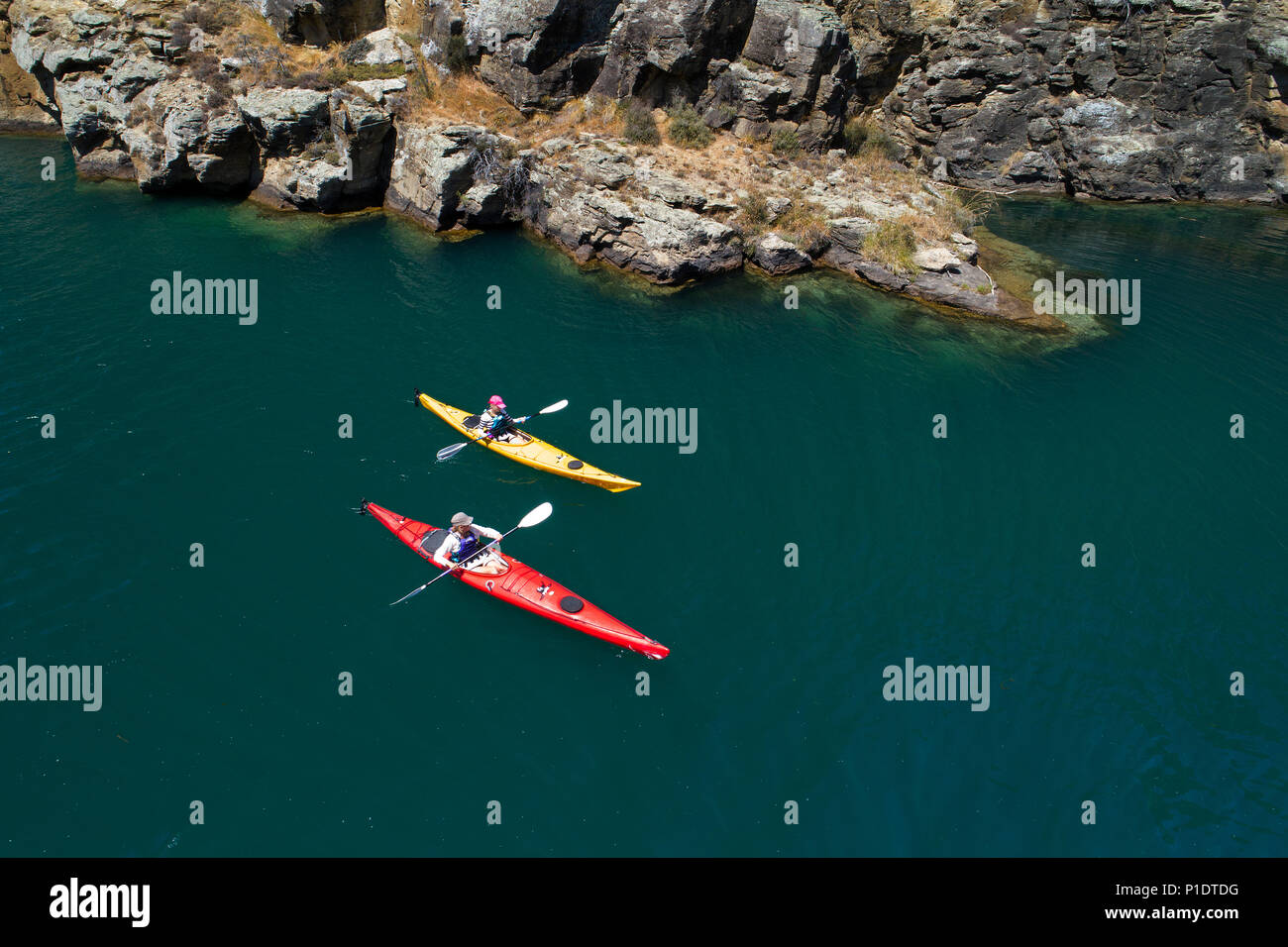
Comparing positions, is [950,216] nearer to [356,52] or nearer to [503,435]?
[503,435]

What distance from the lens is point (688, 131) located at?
45.3 metres

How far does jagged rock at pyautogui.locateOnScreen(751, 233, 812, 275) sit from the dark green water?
3.42 metres

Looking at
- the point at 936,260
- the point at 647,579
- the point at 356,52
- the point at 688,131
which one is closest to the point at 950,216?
the point at 936,260

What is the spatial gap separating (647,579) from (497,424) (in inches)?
344

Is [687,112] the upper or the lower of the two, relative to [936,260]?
upper

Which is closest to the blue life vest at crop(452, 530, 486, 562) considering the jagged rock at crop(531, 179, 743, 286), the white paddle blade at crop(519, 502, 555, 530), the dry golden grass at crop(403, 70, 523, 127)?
the white paddle blade at crop(519, 502, 555, 530)

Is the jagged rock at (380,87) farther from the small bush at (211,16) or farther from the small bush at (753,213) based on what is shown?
the small bush at (753,213)

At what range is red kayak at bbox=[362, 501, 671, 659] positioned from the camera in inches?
782

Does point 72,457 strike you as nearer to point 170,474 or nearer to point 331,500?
point 170,474

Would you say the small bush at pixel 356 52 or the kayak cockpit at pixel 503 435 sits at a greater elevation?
the small bush at pixel 356 52

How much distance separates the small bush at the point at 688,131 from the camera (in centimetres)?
4525

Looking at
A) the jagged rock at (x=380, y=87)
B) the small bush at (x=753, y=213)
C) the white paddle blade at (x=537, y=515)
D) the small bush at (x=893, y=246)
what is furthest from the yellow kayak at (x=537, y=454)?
the jagged rock at (x=380, y=87)

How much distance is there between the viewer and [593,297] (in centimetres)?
3794

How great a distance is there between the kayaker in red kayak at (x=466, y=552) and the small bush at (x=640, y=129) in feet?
103
